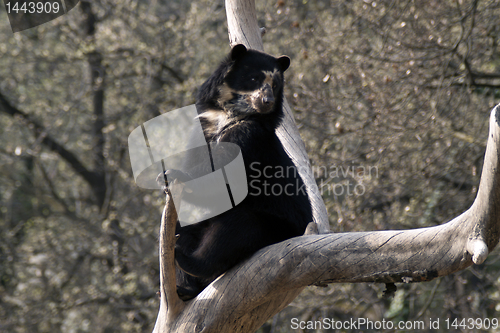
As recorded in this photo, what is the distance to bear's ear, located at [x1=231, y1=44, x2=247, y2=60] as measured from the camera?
139 inches

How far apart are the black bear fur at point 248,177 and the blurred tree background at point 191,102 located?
2.44 m

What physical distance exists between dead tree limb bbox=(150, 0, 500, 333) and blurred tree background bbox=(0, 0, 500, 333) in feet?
10.2

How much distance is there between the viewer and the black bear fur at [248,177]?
2971 millimetres

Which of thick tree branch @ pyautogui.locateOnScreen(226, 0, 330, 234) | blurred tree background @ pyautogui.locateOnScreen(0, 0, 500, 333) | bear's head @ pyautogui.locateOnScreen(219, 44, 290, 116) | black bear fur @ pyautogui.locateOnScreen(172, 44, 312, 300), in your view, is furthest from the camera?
blurred tree background @ pyautogui.locateOnScreen(0, 0, 500, 333)

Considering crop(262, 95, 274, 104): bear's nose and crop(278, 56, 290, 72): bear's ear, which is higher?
crop(278, 56, 290, 72): bear's ear

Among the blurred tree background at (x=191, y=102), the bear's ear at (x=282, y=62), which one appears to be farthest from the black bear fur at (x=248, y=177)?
the blurred tree background at (x=191, y=102)

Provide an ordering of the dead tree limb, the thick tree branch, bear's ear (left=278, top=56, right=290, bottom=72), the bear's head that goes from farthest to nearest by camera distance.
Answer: the thick tree branch, bear's ear (left=278, top=56, right=290, bottom=72), the bear's head, the dead tree limb

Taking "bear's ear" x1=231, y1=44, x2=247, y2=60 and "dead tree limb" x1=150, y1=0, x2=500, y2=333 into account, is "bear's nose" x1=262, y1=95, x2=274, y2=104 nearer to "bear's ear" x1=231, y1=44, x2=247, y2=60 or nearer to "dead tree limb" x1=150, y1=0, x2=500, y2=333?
"bear's ear" x1=231, y1=44, x2=247, y2=60

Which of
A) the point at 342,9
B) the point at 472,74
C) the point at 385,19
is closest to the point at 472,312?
the point at 472,74

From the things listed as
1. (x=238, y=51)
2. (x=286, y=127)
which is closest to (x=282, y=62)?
(x=238, y=51)

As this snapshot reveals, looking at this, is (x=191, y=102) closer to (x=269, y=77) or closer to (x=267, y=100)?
(x=269, y=77)

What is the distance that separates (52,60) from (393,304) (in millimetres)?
7443

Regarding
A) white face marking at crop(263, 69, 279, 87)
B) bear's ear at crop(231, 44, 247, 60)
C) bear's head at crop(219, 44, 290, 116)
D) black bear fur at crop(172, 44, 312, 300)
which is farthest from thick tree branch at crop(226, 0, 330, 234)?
bear's ear at crop(231, 44, 247, 60)

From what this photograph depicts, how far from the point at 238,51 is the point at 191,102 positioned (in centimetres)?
407
